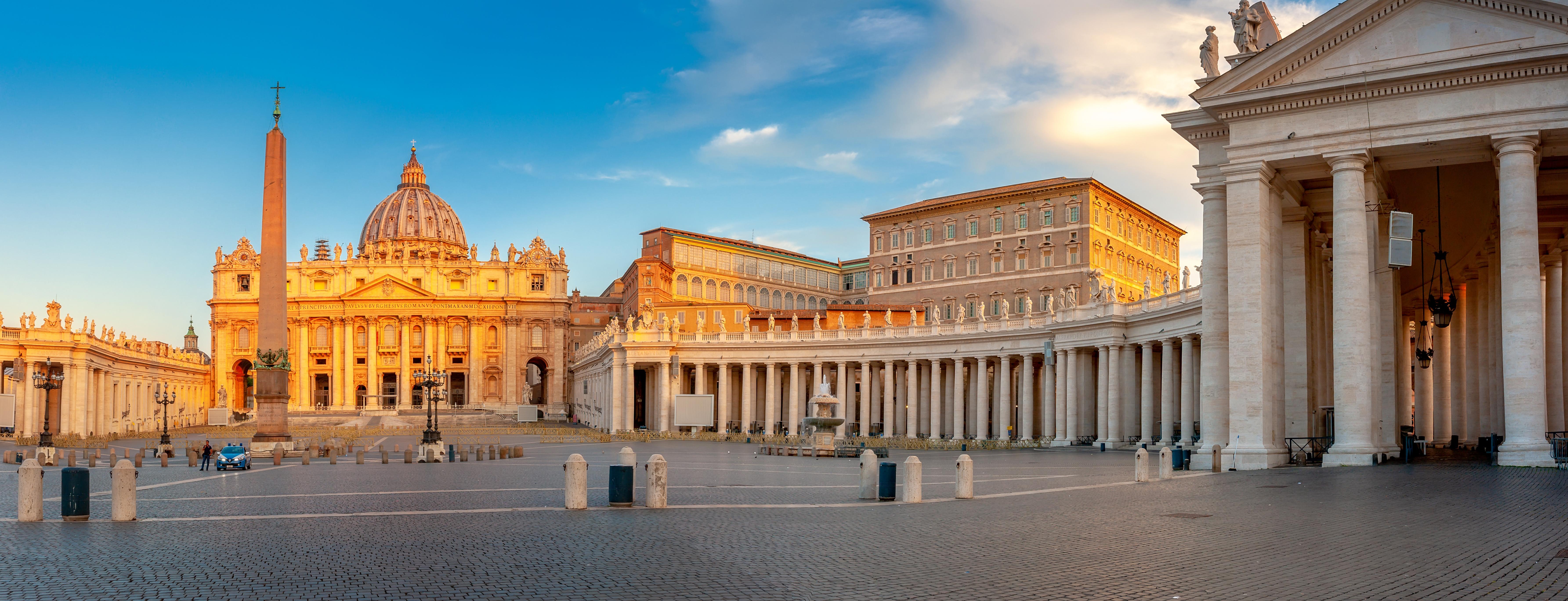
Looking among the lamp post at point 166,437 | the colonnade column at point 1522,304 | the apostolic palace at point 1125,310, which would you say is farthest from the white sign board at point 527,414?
the colonnade column at point 1522,304

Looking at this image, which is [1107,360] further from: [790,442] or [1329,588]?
[1329,588]

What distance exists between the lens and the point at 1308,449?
29516 mm

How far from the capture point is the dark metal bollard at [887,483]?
20.4 meters

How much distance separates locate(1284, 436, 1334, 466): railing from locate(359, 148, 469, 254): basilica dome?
142510 millimetres

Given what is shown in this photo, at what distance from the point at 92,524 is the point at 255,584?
295 inches

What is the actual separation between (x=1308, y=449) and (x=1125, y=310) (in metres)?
23.1

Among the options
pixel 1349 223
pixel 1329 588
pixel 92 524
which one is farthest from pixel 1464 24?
pixel 92 524

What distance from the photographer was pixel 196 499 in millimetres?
22047

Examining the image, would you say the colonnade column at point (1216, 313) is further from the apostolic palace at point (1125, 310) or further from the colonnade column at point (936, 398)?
the colonnade column at point (936, 398)

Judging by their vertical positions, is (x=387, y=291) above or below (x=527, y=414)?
above

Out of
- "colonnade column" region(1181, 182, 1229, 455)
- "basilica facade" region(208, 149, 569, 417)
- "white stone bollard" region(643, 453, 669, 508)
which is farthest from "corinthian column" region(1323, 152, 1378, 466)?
"basilica facade" region(208, 149, 569, 417)

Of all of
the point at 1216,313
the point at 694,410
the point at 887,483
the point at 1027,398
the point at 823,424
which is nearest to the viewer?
the point at 887,483

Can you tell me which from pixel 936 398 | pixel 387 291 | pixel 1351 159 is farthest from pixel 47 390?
pixel 387 291

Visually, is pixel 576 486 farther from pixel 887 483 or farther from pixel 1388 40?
pixel 1388 40
